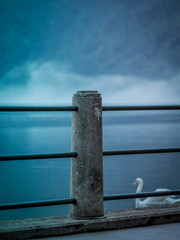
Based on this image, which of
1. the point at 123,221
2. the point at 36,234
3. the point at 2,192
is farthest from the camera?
the point at 2,192

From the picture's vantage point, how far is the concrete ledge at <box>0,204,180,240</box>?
115 inches

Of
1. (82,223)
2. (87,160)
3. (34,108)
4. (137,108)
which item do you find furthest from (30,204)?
(137,108)

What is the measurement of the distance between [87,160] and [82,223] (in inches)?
18.5

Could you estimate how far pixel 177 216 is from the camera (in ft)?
11.0

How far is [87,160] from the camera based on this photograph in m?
3.19

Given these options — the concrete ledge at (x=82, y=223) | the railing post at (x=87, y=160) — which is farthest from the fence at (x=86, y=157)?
the concrete ledge at (x=82, y=223)

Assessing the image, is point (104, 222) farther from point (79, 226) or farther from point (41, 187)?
point (41, 187)

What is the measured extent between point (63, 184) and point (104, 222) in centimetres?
2469

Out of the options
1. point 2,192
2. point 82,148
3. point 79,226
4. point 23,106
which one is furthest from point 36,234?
point 2,192

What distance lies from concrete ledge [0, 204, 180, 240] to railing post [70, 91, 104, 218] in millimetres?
112

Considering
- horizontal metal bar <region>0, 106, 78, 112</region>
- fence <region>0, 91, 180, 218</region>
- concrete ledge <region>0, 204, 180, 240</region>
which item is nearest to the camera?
concrete ledge <region>0, 204, 180, 240</region>

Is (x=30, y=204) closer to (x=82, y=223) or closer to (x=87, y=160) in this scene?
(x=82, y=223)

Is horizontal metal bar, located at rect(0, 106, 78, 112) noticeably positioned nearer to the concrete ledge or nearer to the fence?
the fence

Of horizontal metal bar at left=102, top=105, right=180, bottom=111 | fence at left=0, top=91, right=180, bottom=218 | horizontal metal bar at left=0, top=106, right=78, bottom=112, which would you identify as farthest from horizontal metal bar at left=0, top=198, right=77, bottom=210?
horizontal metal bar at left=102, top=105, right=180, bottom=111
